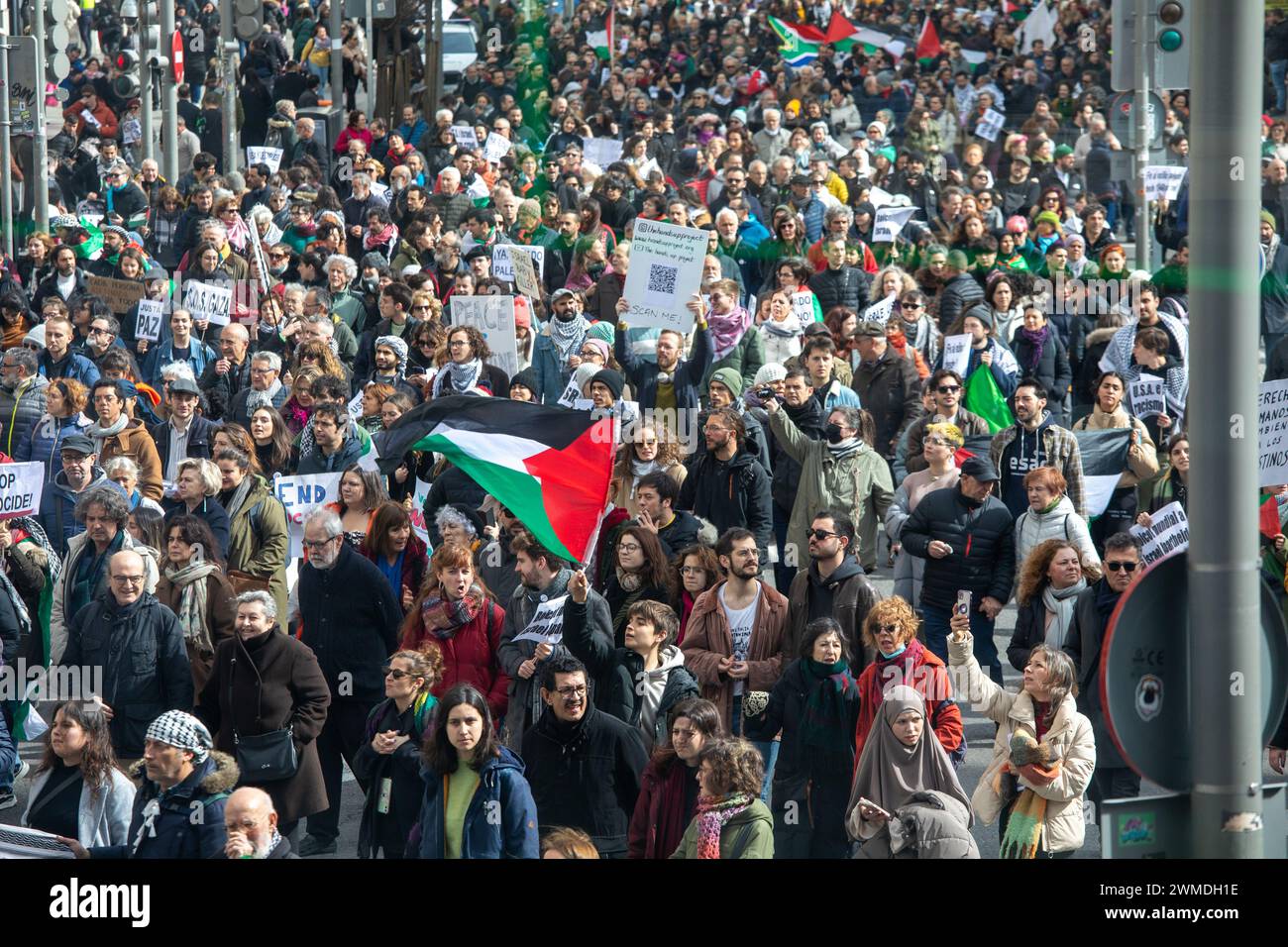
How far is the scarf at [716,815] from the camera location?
7633mm

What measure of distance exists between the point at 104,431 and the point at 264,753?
13.0ft

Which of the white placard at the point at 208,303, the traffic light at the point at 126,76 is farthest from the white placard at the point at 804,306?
the traffic light at the point at 126,76

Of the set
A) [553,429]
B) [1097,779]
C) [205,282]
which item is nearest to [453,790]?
[1097,779]

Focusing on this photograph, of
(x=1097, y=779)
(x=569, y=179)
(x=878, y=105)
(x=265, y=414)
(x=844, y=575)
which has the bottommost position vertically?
(x=1097, y=779)

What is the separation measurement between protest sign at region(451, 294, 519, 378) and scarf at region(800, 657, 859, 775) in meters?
6.73

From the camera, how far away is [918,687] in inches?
336

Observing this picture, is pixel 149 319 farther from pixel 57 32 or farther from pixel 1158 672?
pixel 1158 672

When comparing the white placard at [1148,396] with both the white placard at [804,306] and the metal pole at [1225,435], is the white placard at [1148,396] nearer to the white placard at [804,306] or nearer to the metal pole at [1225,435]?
the white placard at [804,306]

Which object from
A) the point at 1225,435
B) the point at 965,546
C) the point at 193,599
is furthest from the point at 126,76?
the point at 1225,435

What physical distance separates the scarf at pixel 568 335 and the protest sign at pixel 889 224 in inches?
209

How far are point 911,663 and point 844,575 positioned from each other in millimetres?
1008

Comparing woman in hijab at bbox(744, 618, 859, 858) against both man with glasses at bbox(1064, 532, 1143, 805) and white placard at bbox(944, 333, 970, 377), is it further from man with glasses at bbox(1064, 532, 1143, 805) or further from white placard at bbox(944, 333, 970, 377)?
white placard at bbox(944, 333, 970, 377)
